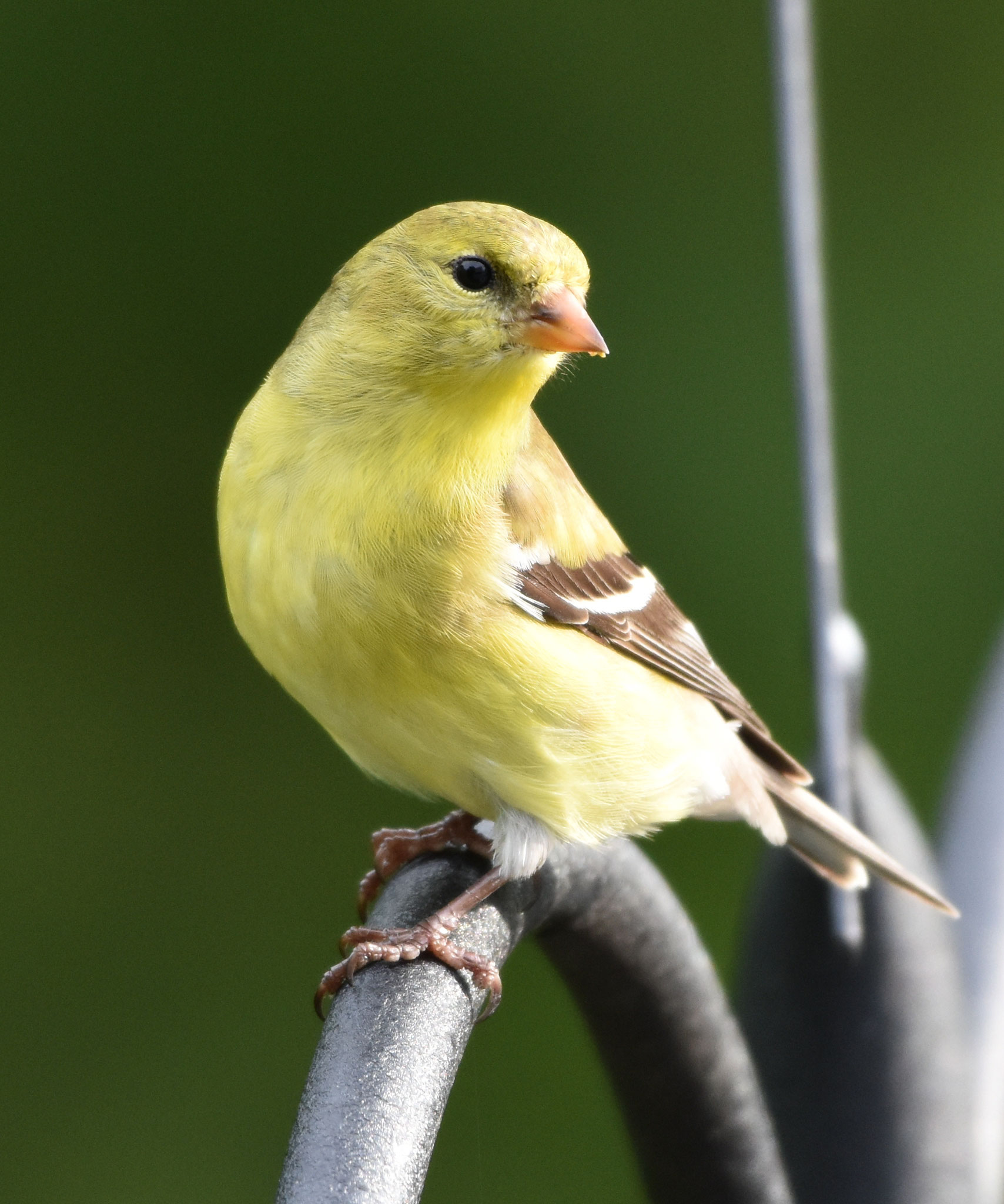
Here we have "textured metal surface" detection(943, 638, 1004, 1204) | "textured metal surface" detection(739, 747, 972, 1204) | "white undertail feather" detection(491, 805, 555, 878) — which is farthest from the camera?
"textured metal surface" detection(943, 638, 1004, 1204)

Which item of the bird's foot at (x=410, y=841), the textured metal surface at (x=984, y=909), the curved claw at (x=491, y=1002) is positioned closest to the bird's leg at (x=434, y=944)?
the curved claw at (x=491, y=1002)

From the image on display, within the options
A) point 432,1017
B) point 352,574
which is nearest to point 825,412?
point 352,574

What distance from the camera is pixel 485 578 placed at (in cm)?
181

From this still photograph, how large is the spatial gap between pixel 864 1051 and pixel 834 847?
12.3 inches

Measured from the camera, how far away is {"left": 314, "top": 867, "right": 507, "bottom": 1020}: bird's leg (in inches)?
60.6

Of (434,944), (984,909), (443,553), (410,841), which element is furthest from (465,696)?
(984,909)

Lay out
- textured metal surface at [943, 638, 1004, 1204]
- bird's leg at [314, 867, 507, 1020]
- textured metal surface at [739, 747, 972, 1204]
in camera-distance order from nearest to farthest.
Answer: bird's leg at [314, 867, 507, 1020], textured metal surface at [739, 747, 972, 1204], textured metal surface at [943, 638, 1004, 1204]

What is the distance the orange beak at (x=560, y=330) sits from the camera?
68.6 inches

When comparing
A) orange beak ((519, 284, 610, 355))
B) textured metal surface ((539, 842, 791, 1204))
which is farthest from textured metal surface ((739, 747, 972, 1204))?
orange beak ((519, 284, 610, 355))

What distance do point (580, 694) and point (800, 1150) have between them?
0.65 m

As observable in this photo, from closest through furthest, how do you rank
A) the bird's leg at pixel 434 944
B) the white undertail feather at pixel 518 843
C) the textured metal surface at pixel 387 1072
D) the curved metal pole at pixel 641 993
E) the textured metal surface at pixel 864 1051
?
the textured metal surface at pixel 387 1072, the bird's leg at pixel 434 944, the curved metal pole at pixel 641 993, the white undertail feather at pixel 518 843, the textured metal surface at pixel 864 1051

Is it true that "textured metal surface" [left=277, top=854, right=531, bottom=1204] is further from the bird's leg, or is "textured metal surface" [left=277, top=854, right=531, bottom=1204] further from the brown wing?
the brown wing

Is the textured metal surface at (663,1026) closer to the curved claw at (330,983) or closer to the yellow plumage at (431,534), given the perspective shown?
the yellow plumage at (431,534)

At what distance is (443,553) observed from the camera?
5.79 ft
